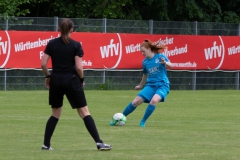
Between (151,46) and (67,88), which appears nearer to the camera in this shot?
(67,88)

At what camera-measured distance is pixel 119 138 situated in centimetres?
1151

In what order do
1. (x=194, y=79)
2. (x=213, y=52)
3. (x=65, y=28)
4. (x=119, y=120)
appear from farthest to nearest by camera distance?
(x=194, y=79) → (x=213, y=52) → (x=119, y=120) → (x=65, y=28)

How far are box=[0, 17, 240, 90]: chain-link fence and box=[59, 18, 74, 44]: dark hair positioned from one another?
16.5 meters

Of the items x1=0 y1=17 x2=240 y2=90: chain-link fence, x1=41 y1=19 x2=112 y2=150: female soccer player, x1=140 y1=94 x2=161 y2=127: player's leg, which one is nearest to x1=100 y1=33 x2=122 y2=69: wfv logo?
x1=0 y1=17 x2=240 y2=90: chain-link fence

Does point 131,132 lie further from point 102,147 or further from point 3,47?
point 3,47

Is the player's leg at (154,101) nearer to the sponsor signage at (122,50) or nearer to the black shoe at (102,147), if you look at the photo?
the black shoe at (102,147)

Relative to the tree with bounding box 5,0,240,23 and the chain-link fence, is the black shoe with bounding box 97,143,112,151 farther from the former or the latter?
the tree with bounding box 5,0,240,23

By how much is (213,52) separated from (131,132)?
53.4 ft

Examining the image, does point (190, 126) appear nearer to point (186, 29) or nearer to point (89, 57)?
point (89, 57)

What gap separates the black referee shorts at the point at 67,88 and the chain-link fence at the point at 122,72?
16.3 metres

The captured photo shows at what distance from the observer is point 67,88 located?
30.8ft

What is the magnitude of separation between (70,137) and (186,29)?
17384mm

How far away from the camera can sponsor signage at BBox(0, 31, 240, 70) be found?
2520 centimetres

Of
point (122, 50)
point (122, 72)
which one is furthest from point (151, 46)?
point (122, 72)
